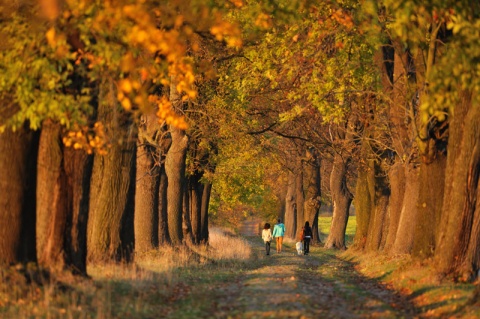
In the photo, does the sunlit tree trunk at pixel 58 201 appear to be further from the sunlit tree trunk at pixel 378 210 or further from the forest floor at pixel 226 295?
the sunlit tree trunk at pixel 378 210

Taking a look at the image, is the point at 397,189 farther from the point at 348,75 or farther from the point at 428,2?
the point at 428,2

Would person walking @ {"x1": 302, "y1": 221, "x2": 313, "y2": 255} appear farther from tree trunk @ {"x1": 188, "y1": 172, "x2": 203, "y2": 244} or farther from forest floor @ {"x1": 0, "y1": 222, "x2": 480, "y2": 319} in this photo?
forest floor @ {"x1": 0, "y1": 222, "x2": 480, "y2": 319}

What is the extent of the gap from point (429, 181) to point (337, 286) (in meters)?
4.81

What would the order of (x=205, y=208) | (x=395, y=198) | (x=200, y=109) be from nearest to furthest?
(x=395, y=198) → (x=200, y=109) → (x=205, y=208)

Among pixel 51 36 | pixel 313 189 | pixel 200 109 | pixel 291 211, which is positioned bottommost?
pixel 291 211

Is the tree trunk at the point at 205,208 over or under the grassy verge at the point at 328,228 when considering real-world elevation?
over

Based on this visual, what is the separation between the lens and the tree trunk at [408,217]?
32500 millimetres

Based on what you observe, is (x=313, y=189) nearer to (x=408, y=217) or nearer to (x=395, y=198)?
(x=395, y=198)

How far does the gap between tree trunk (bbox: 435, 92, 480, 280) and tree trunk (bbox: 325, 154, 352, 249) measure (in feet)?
98.5

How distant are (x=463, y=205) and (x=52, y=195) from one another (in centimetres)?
934

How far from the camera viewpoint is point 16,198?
16.9m

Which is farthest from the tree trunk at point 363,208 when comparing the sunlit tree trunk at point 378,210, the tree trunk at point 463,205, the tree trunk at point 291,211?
the tree trunk at point 291,211

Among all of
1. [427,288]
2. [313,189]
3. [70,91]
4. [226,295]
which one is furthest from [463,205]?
[313,189]

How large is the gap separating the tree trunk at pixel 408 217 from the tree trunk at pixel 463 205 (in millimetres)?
9915
